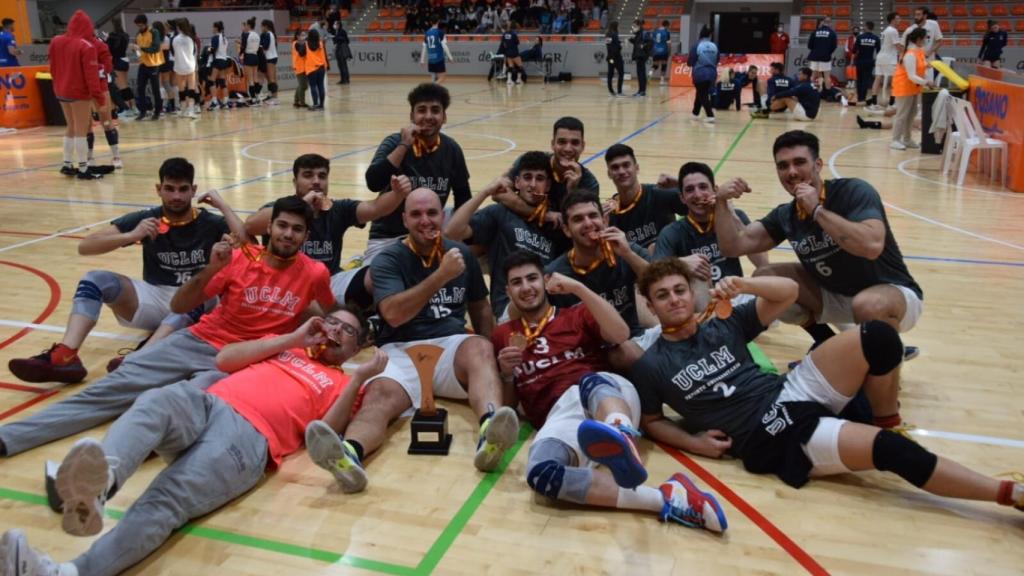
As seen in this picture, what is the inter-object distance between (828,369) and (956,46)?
26309 mm

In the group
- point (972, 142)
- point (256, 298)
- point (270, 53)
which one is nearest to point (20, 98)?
→ point (270, 53)

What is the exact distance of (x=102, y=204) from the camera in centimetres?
985

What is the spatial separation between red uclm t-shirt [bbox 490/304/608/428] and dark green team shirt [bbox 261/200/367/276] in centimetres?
194

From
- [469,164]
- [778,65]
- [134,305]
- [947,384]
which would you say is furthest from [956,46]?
[134,305]

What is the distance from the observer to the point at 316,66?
19.8 meters

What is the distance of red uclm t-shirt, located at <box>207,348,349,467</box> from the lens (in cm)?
383

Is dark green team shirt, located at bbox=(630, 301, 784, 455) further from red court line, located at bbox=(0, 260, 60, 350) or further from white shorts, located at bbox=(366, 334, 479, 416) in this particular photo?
red court line, located at bbox=(0, 260, 60, 350)

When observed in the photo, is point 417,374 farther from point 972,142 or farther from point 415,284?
point 972,142

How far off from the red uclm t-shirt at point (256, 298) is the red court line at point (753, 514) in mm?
2161

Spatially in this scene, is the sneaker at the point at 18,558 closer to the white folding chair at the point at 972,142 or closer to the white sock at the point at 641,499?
the white sock at the point at 641,499

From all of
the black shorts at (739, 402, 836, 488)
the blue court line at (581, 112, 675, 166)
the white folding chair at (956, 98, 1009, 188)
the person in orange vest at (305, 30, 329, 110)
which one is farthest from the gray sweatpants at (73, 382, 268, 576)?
the person in orange vest at (305, 30, 329, 110)

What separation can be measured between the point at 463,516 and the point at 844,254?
109 inches

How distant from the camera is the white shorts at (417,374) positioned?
14.7 ft

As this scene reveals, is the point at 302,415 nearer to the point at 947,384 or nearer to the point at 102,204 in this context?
the point at 947,384
